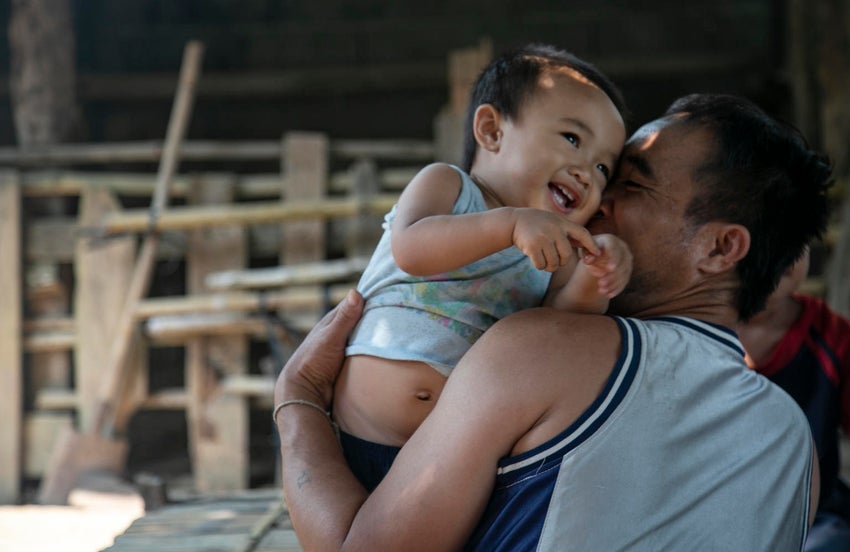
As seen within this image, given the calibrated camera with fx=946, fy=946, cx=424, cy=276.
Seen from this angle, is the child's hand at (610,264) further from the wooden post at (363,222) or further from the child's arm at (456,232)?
the wooden post at (363,222)

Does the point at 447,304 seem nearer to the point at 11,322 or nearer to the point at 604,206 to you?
the point at 604,206

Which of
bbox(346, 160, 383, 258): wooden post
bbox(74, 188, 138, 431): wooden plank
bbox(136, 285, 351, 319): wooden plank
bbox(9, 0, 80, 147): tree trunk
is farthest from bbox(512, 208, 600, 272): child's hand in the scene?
bbox(9, 0, 80, 147): tree trunk

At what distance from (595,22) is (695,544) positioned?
6.63 meters

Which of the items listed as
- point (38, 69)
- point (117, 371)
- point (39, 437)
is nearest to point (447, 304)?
point (117, 371)

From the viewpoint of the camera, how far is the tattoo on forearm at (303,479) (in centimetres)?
167

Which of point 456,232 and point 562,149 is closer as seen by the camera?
point 456,232

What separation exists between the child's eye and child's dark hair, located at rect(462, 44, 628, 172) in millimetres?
125

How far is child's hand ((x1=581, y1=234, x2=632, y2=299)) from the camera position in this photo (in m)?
1.51

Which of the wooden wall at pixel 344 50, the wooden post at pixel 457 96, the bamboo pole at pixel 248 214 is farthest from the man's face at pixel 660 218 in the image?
the wooden wall at pixel 344 50

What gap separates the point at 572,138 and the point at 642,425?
0.66 metres

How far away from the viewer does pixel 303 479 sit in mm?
1682

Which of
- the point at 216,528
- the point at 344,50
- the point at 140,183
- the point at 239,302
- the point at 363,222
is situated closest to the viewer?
the point at 216,528

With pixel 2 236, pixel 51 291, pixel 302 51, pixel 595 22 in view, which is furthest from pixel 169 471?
pixel 595 22

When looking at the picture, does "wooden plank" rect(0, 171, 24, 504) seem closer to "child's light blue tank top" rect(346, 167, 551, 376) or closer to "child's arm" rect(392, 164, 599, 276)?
"child's light blue tank top" rect(346, 167, 551, 376)
